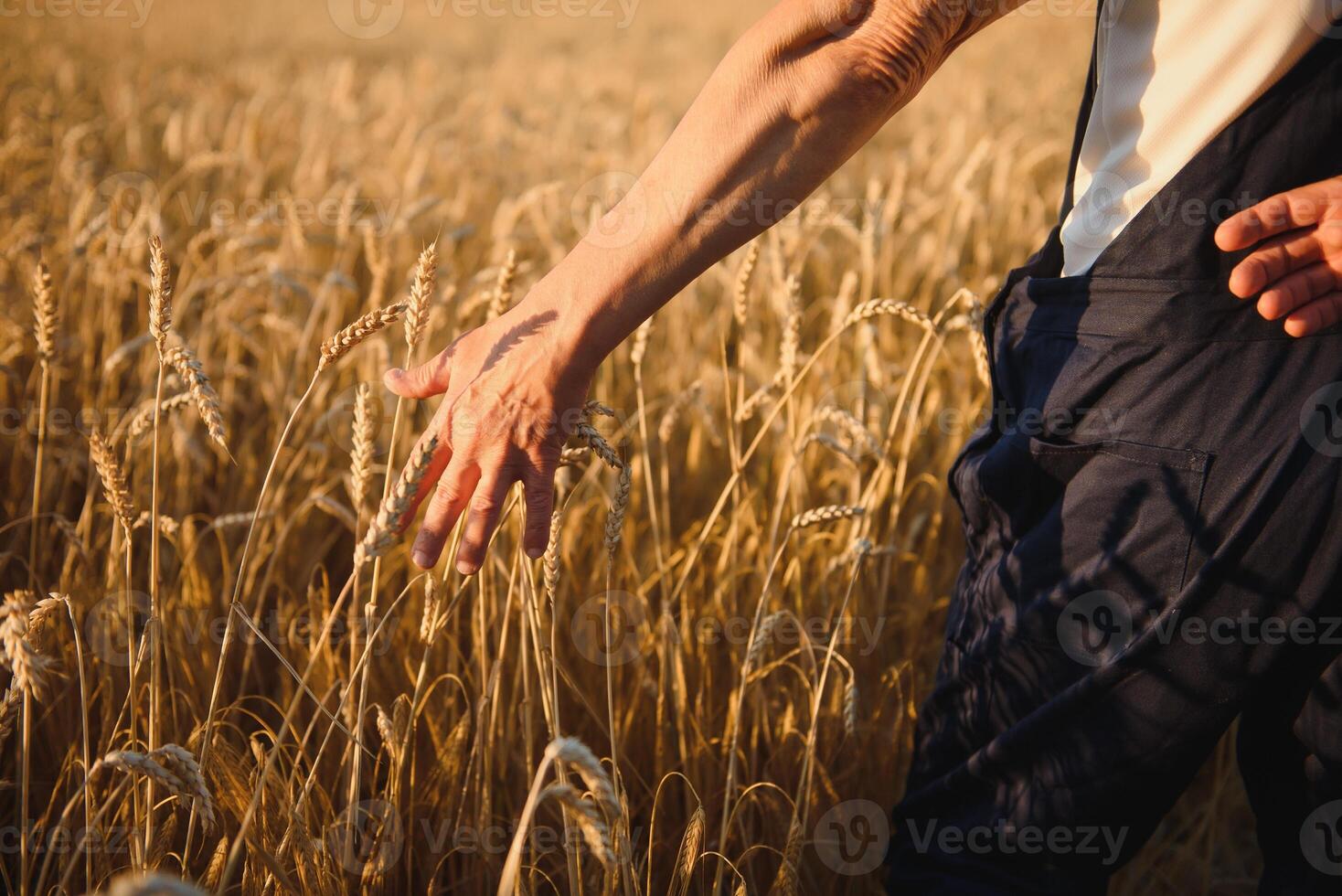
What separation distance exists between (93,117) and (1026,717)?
5608 millimetres

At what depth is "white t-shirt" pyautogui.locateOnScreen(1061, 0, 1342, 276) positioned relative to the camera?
35.1 inches

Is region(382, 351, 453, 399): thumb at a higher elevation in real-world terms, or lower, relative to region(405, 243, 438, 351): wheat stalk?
lower

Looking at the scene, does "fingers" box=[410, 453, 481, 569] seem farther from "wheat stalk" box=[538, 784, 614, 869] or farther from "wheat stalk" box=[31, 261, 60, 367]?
"wheat stalk" box=[31, 261, 60, 367]

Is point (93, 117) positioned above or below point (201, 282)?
above

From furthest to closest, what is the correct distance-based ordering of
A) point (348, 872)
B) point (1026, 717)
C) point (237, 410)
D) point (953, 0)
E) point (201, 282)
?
point (237, 410) → point (201, 282) → point (348, 872) → point (1026, 717) → point (953, 0)

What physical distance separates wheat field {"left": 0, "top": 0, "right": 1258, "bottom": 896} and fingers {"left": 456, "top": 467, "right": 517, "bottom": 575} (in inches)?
4.0

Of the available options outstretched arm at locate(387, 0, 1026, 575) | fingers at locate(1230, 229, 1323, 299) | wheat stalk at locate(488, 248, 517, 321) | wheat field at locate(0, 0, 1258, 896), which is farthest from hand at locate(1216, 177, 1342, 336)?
wheat stalk at locate(488, 248, 517, 321)

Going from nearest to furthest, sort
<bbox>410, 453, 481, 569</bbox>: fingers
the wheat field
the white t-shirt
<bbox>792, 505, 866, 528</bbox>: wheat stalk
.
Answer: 1. the white t-shirt
2. <bbox>410, 453, 481, 569</bbox>: fingers
3. the wheat field
4. <bbox>792, 505, 866, 528</bbox>: wheat stalk

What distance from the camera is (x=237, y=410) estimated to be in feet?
8.68

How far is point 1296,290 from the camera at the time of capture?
93 centimetres

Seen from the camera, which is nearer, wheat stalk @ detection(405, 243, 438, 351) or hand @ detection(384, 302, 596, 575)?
hand @ detection(384, 302, 596, 575)

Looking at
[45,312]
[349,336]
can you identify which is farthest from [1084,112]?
[45,312]

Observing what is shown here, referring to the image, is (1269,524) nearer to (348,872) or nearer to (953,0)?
(953,0)

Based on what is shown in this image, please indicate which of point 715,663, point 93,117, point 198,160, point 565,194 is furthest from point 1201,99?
point 93,117
